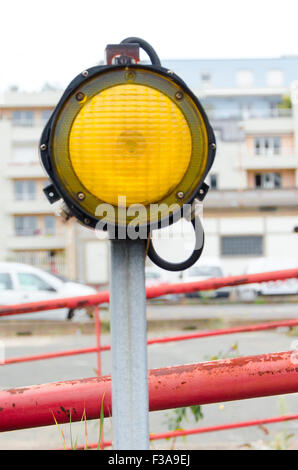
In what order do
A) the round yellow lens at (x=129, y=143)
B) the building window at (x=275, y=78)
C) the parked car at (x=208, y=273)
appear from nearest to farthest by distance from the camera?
the round yellow lens at (x=129, y=143), the parked car at (x=208, y=273), the building window at (x=275, y=78)

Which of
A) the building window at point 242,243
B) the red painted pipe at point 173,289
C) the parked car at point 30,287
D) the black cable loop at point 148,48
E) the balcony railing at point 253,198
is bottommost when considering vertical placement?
the black cable loop at point 148,48

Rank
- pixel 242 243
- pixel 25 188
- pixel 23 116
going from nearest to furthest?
pixel 242 243
pixel 25 188
pixel 23 116

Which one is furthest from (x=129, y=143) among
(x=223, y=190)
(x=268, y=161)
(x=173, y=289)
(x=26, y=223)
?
(x=26, y=223)

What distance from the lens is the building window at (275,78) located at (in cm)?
5372

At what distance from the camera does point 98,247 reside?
1244 inches

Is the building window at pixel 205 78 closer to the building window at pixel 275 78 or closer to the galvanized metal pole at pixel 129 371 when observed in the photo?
the building window at pixel 275 78

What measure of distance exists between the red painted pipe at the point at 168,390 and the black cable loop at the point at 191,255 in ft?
A: 1.01

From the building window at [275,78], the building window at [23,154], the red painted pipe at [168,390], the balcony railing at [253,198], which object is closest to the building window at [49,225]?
the building window at [23,154]

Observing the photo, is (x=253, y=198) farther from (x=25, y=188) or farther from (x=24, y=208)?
(x=25, y=188)

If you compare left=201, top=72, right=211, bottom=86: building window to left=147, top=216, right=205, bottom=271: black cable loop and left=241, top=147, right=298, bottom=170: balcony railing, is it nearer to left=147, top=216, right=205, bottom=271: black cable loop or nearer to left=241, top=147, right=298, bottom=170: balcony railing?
left=241, top=147, right=298, bottom=170: balcony railing

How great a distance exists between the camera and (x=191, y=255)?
37.7 inches

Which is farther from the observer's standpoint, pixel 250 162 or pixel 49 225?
pixel 49 225

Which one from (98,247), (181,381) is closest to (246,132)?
(98,247)

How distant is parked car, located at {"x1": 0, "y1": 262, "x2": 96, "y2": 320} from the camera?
44.0ft
